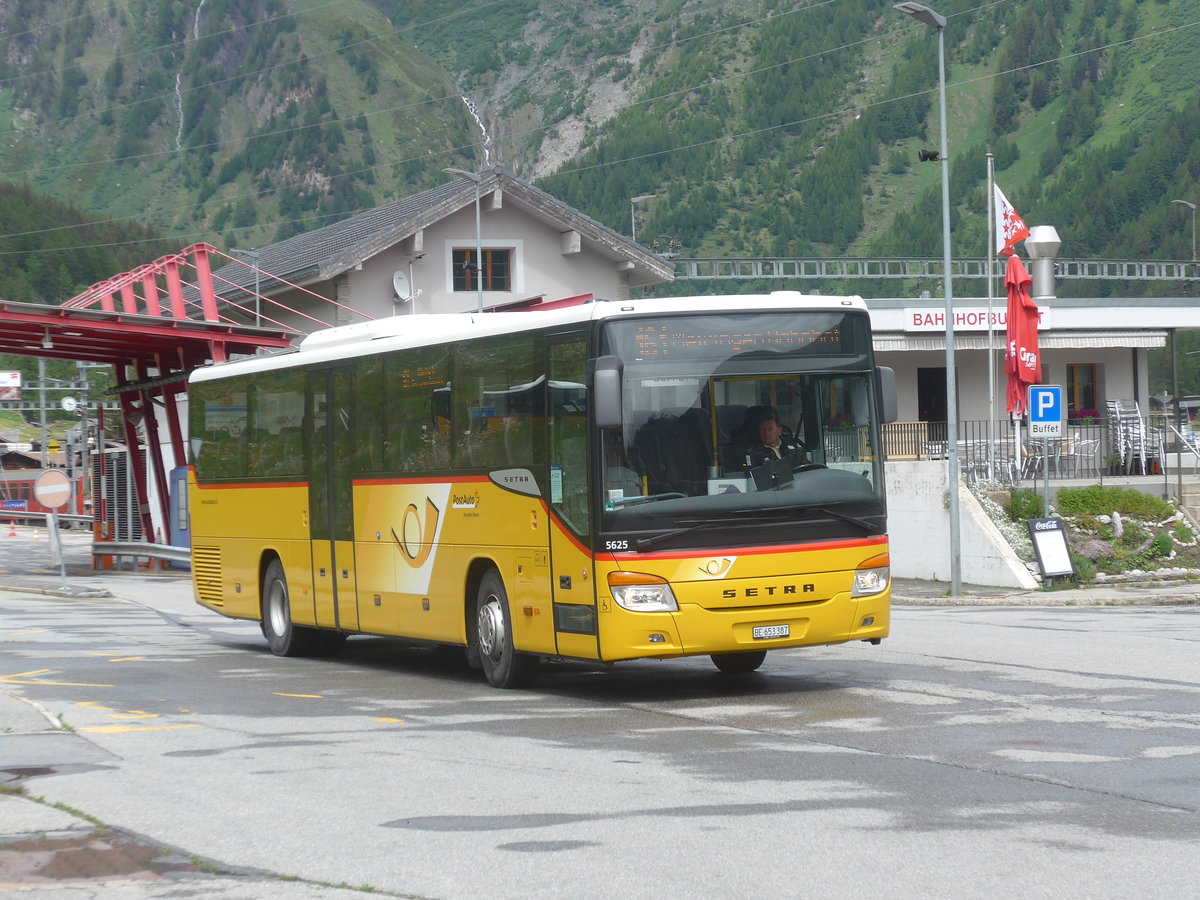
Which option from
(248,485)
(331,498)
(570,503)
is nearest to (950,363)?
(248,485)

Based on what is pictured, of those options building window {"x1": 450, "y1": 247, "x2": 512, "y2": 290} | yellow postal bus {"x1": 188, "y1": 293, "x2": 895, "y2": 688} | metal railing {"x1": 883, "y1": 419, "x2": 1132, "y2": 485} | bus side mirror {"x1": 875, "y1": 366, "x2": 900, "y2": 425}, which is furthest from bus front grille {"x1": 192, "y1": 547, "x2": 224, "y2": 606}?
building window {"x1": 450, "y1": 247, "x2": 512, "y2": 290}

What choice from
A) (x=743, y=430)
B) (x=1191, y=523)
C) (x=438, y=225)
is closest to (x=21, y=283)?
(x=438, y=225)

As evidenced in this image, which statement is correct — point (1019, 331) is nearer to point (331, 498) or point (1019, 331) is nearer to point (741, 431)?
point (331, 498)

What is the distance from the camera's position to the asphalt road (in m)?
6.90

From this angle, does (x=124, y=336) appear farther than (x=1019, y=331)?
Yes

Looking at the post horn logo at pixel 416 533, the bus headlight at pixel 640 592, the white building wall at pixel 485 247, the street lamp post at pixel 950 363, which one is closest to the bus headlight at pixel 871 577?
the bus headlight at pixel 640 592

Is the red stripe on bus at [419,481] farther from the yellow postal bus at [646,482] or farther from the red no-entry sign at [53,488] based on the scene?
the red no-entry sign at [53,488]

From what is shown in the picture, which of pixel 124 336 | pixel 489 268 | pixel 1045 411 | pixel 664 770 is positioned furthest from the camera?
pixel 489 268

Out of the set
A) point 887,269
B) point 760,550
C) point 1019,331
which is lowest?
point 760,550

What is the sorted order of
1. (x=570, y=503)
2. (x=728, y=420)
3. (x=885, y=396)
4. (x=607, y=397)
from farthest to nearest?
(x=885, y=396), (x=570, y=503), (x=728, y=420), (x=607, y=397)

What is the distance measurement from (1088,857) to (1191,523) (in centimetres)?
2348

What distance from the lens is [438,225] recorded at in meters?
45.1

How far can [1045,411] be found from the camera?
25.2 metres

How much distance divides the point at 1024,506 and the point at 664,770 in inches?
793
